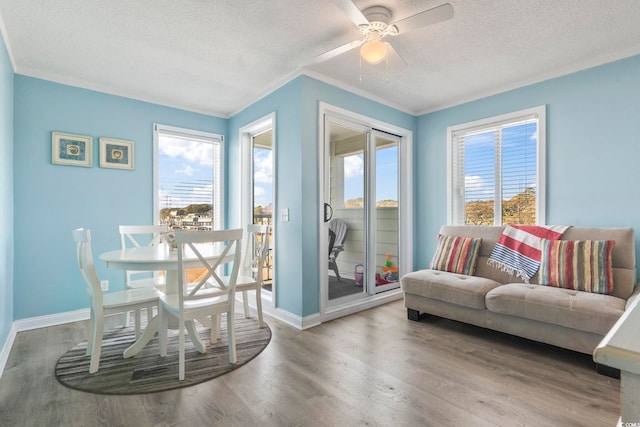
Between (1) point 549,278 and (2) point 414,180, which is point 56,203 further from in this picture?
(1) point 549,278

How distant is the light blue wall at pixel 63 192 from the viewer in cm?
306

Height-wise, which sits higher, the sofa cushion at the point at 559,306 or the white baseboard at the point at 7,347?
the sofa cushion at the point at 559,306

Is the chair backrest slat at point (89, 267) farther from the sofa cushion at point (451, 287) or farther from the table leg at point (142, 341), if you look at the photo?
the sofa cushion at point (451, 287)

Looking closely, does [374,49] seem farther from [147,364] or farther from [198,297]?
[147,364]

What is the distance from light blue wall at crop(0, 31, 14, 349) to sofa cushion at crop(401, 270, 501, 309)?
3.48 metres

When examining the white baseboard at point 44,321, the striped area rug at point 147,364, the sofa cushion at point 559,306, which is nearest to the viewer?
the striped area rug at point 147,364

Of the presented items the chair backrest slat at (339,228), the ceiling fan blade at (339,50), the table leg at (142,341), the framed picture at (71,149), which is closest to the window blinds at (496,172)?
the chair backrest slat at (339,228)

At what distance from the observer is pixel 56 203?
3217 mm

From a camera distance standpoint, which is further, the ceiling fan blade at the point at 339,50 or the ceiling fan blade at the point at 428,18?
the ceiling fan blade at the point at 339,50

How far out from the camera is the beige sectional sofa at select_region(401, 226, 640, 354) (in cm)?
225

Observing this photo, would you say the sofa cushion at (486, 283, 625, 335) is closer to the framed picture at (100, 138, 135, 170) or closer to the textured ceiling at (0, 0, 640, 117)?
the textured ceiling at (0, 0, 640, 117)

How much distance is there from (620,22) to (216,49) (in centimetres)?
315

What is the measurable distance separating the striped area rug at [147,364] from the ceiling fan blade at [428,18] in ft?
8.54

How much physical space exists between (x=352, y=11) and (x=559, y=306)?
253cm
